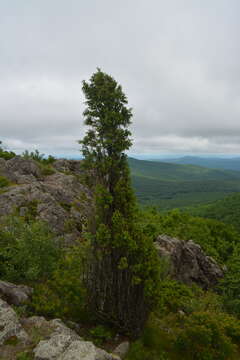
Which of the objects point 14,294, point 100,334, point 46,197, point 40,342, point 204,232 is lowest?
point 204,232

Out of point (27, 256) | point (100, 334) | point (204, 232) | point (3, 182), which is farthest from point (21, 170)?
point (204, 232)

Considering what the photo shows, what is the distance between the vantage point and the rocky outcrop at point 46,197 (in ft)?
58.2

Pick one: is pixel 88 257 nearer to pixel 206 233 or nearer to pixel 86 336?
pixel 86 336

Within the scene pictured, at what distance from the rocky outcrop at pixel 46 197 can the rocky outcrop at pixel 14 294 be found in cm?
535

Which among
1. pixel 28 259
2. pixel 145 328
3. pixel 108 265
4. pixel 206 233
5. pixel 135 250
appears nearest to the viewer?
pixel 135 250

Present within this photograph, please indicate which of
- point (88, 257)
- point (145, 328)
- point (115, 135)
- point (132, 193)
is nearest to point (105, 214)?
point (132, 193)

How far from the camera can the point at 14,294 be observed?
8.91 metres

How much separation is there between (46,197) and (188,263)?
1682 cm

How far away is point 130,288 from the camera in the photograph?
28.9 ft

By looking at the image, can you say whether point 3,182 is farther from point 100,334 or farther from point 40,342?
point 40,342

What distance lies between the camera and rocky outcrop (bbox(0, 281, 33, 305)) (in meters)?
8.73

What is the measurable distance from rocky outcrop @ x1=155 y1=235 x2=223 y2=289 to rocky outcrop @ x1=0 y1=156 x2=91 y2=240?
869 centimetres

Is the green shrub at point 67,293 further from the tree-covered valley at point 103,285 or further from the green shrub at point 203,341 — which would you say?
the green shrub at point 203,341

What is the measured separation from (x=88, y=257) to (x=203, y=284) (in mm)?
20883
